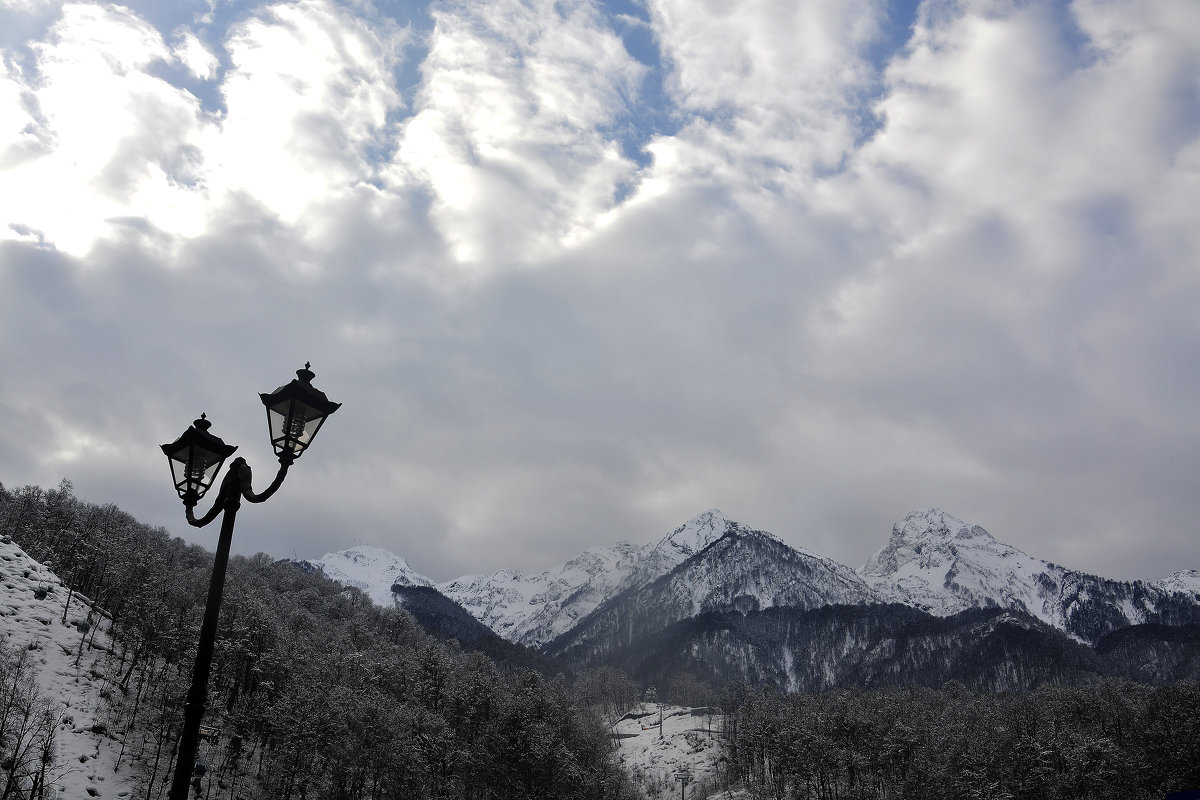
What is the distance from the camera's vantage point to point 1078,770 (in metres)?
80.8

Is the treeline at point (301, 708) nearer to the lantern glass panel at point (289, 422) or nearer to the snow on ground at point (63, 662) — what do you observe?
the snow on ground at point (63, 662)

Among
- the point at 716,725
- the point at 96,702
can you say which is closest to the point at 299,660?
the point at 96,702

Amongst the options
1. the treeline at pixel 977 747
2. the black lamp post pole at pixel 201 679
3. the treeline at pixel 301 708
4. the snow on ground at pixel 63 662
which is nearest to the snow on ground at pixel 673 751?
the treeline at pixel 977 747

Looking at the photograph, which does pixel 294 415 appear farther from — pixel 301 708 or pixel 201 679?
pixel 301 708

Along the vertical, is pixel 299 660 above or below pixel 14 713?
above

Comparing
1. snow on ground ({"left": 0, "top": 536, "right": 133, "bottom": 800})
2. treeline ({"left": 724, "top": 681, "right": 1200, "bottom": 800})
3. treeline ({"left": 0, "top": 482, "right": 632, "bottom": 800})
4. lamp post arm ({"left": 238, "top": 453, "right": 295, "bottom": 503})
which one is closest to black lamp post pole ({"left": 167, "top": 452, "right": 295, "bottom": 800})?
lamp post arm ({"left": 238, "top": 453, "right": 295, "bottom": 503})

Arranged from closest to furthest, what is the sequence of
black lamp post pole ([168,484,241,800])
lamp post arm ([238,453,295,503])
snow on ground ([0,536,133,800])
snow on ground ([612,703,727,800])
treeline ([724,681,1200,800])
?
black lamp post pole ([168,484,241,800]) → lamp post arm ([238,453,295,503]) → snow on ground ([0,536,133,800]) → treeline ([724,681,1200,800]) → snow on ground ([612,703,727,800])

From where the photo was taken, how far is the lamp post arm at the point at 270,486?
10.1 meters

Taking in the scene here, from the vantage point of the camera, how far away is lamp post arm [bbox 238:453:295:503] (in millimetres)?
10062

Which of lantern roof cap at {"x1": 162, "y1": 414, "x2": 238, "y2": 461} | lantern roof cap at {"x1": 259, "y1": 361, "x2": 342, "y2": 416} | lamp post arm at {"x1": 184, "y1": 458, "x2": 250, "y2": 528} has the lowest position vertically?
lamp post arm at {"x1": 184, "y1": 458, "x2": 250, "y2": 528}

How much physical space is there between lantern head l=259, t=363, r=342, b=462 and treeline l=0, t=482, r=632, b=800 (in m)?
56.0

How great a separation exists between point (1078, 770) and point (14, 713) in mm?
100516

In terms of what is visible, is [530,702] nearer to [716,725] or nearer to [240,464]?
[240,464]

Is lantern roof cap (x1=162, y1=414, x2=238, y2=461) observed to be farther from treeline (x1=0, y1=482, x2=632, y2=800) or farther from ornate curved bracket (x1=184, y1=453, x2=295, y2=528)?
treeline (x1=0, y1=482, x2=632, y2=800)
